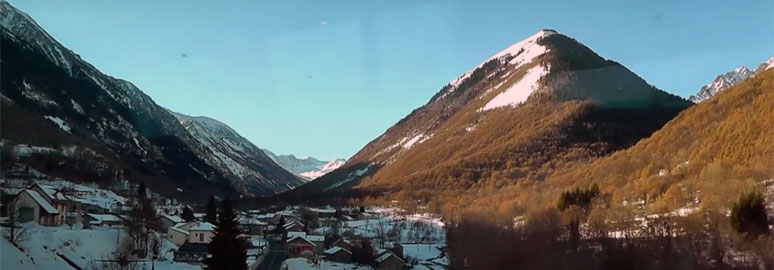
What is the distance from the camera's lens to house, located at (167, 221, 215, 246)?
5178 cm

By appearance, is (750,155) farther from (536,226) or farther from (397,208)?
(397,208)

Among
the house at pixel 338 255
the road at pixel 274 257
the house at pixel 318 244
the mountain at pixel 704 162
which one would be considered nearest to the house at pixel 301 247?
the house at pixel 318 244

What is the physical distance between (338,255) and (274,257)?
281 inches

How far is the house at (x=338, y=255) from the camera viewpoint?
6003cm

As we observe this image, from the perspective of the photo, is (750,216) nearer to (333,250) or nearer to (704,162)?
(704,162)

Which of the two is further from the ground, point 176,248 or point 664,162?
point 664,162

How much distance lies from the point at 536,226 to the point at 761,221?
2418 centimetres

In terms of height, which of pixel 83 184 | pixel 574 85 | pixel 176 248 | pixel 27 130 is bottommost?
pixel 176 248

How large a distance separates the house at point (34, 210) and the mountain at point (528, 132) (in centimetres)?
8554

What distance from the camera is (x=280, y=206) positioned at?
130m

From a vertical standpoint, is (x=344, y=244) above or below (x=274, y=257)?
above

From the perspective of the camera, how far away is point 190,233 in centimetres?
5238

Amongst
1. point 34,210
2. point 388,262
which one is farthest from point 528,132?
point 34,210

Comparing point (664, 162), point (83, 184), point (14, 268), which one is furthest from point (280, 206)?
point (14, 268)
